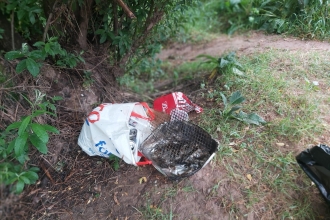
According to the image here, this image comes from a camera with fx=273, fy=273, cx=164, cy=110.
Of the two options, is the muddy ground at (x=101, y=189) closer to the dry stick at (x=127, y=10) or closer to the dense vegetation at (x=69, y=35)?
the dense vegetation at (x=69, y=35)

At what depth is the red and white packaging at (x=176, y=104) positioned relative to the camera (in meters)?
2.40

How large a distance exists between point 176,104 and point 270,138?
2.70 ft

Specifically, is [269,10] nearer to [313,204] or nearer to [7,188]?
[313,204]

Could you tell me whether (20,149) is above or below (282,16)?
below

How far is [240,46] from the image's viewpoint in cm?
351

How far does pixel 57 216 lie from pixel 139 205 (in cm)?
55

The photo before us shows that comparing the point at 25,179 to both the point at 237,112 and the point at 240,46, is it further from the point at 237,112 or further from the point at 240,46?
the point at 240,46

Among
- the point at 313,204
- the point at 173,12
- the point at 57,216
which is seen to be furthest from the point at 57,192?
the point at 173,12

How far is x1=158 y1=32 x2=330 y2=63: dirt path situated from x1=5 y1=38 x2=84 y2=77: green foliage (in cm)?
191

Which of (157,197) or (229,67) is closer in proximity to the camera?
(157,197)

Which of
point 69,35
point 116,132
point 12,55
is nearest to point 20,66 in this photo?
point 12,55

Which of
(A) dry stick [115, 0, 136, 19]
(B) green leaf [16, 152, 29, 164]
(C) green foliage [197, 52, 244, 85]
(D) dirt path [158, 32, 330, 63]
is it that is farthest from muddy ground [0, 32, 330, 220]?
(D) dirt path [158, 32, 330, 63]

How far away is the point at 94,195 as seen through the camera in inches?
75.9

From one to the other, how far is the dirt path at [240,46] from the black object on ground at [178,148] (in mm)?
1539
